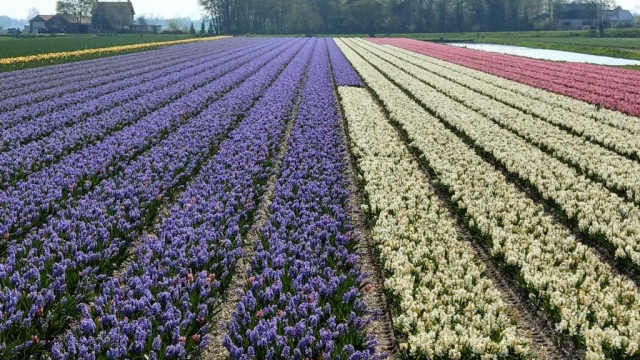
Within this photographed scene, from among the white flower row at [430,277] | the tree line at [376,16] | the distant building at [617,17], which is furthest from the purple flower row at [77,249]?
the distant building at [617,17]

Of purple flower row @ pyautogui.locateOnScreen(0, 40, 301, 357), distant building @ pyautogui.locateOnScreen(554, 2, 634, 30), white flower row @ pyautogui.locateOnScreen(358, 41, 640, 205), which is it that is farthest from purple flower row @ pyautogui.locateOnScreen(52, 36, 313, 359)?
distant building @ pyautogui.locateOnScreen(554, 2, 634, 30)

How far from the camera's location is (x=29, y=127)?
50.5 ft

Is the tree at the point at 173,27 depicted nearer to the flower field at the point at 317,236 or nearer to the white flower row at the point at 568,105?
the white flower row at the point at 568,105

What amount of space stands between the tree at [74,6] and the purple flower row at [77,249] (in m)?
160

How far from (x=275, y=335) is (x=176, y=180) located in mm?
6089

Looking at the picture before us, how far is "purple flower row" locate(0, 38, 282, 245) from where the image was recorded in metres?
8.68

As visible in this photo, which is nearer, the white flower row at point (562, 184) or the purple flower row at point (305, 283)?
the purple flower row at point (305, 283)

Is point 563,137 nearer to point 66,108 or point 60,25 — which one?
point 66,108

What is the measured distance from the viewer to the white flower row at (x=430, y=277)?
5.43 metres

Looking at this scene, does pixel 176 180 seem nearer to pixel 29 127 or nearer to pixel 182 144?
pixel 182 144

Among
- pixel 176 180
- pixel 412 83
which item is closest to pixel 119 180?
pixel 176 180

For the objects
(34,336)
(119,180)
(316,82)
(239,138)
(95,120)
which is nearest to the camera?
(34,336)

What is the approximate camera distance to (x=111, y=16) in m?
140

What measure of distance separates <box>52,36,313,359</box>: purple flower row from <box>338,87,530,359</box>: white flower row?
2.16 metres
